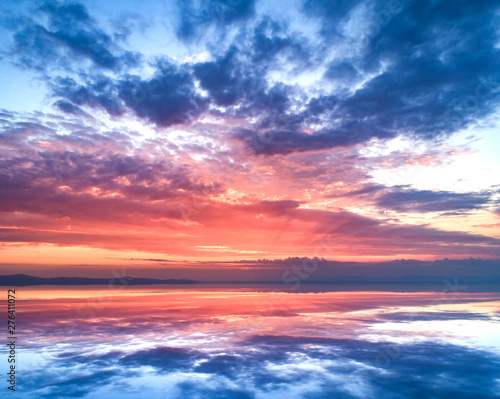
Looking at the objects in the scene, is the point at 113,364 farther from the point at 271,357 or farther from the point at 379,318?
the point at 379,318

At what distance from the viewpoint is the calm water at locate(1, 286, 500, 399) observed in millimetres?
11391

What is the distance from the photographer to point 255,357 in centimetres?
1474

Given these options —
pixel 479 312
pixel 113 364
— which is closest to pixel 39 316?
pixel 113 364

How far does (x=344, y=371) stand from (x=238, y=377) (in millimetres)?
4029

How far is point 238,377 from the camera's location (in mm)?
12383

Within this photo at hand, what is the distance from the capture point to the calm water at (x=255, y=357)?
37.4 ft

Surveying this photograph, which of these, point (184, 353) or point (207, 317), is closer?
point (184, 353)

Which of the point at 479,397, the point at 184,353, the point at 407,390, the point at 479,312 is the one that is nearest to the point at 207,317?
the point at 184,353

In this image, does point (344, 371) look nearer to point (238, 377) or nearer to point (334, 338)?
point (238, 377)

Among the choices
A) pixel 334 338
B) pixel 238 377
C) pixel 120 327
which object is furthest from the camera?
pixel 120 327

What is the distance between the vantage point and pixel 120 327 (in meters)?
21.0

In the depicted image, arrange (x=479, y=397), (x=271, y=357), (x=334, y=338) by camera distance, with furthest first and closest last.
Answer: (x=334, y=338)
(x=271, y=357)
(x=479, y=397)

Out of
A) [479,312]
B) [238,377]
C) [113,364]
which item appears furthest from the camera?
[479,312]

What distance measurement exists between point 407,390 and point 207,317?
1612 centimetres
